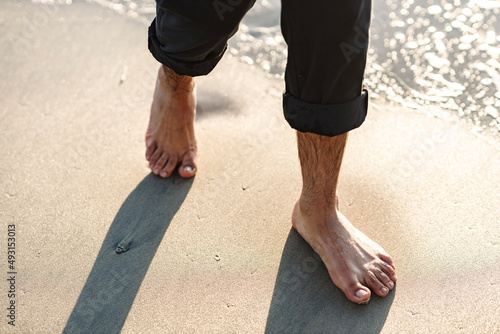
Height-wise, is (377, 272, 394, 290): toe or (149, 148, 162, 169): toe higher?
(377, 272, 394, 290): toe

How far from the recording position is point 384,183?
1920 mm

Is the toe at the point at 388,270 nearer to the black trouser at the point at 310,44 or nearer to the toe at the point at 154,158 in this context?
the black trouser at the point at 310,44

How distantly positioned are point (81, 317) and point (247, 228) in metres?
0.61

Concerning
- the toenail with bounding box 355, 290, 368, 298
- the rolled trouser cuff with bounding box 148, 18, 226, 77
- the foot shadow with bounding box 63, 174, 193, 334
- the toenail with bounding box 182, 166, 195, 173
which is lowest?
the foot shadow with bounding box 63, 174, 193, 334

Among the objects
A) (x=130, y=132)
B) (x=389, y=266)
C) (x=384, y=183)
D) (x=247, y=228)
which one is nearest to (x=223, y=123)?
(x=130, y=132)

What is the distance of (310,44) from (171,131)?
837 millimetres

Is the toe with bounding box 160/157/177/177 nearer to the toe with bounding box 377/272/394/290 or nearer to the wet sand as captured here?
the wet sand

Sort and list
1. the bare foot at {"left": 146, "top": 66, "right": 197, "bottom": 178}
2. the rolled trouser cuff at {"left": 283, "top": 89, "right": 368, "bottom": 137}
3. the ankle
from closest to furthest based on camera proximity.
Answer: the rolled trouser cuff at {"left": 283, "top": 89, "right": 368, "bottom": 137}, the ankle, the bare foot at {"left": 146, "top": 66, "right": 197, "bottom": 178}

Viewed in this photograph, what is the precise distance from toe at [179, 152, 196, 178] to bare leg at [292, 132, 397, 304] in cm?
47

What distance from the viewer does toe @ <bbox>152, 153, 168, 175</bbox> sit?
77.8 inches

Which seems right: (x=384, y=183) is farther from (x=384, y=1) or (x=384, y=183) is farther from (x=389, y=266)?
(x=384, y=1)

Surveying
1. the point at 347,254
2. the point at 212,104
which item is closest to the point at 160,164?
the point at 212,104

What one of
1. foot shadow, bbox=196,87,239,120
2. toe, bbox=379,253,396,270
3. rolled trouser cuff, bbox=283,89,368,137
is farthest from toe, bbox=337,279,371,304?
foot shadow, bbox=196,87,239,120

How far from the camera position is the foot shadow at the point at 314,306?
58.6 inches
